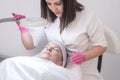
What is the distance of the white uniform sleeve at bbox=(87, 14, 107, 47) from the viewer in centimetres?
143

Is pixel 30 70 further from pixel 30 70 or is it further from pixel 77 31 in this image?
pixel 77 31

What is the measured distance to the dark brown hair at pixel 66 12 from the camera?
138 cm

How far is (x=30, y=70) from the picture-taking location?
4.01ft

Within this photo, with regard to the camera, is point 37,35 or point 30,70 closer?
point 30,70

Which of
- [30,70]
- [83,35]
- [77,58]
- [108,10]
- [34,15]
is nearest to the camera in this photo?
[30,70]

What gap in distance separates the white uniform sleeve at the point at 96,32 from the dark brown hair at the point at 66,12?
116 millimetres

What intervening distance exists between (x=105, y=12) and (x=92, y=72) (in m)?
0.57

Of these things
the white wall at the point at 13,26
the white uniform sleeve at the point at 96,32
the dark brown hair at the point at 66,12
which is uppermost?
the dark brown hair at the point at 66,12

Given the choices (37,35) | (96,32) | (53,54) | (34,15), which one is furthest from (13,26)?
(96,32)

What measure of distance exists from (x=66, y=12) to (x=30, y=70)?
0.43 m

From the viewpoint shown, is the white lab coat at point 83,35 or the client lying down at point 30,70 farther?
the white lab coat at point 83,35

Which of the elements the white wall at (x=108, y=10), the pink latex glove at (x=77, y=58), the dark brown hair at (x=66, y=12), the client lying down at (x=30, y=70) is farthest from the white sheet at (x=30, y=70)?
the white wall at (x=108, y=10)

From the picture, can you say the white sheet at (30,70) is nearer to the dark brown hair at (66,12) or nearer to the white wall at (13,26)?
the dark brown hair at (66,12)

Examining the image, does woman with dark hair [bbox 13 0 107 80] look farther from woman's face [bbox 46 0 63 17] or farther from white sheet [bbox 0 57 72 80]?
white sheet [bbox 0 57 72 80]
